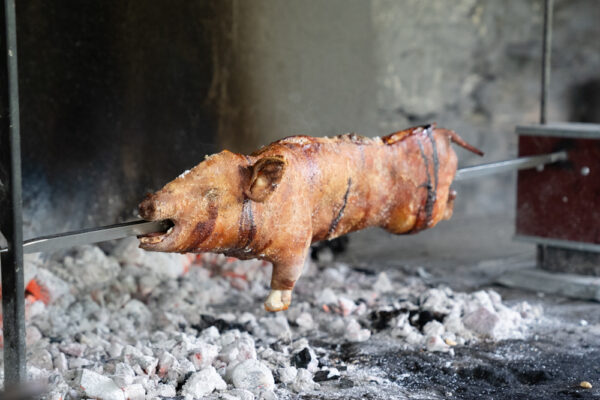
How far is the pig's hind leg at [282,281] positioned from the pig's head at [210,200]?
0.28m

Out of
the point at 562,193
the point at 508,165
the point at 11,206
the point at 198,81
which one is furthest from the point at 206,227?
the point at 562,193

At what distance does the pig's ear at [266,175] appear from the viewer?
278 cm

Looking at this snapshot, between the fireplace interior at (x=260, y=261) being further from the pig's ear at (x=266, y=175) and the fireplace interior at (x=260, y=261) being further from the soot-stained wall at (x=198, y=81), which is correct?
the pig's ear at (x=266, y=175)

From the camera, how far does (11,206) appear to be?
250cm

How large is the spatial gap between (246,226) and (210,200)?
0.64ft

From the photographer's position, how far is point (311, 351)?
342cm

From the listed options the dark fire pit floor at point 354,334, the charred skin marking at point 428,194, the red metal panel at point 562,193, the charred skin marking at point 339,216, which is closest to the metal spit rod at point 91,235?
the dark fire pit floor at point 354,334

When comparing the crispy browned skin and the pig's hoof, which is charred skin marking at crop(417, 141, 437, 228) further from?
the pig's hoof

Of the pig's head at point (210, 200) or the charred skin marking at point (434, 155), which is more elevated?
the charred skin marking at point (434, 155)

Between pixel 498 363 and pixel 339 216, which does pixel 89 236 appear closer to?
pixel 339 216

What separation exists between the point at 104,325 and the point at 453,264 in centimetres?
262

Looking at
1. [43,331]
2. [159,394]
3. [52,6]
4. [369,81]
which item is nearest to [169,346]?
[159,394]

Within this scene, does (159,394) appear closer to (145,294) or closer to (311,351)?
(311,351)

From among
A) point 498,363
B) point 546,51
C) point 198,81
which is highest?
point 546,51
